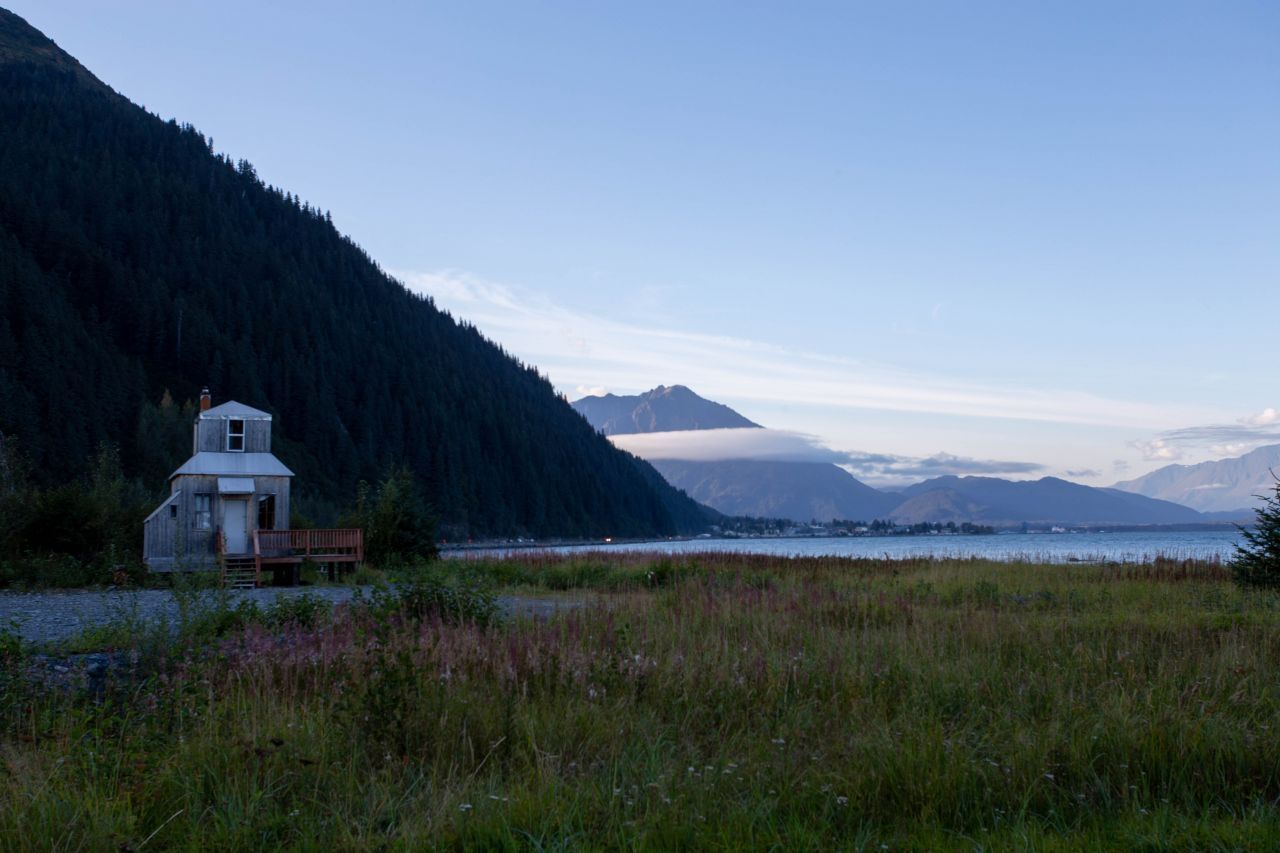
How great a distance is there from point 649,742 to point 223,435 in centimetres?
2670

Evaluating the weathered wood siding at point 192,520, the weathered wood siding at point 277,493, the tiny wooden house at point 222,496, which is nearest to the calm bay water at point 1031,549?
the weathered wood siding at point 277,493

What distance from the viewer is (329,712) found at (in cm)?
614

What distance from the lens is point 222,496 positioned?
27.6 m

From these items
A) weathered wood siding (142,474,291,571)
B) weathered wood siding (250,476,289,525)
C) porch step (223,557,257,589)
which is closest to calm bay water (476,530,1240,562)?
weathered wood siding (250,476,289,525)

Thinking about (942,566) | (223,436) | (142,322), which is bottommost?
(942,566)

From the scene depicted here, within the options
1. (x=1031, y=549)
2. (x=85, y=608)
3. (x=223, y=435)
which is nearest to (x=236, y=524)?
(x=223, y=435)

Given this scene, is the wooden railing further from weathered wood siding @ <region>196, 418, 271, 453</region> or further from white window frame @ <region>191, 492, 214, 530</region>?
weathered wood siding @ <region>196, 418, 271, 453</region>

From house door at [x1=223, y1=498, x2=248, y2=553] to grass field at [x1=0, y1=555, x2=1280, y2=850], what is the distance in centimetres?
1976

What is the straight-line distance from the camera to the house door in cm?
2741

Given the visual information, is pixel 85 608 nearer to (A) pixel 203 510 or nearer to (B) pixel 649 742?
(B) pixel 649 742

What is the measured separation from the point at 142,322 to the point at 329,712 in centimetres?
10756

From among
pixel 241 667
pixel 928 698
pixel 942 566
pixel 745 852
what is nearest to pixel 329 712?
pixel 241 667

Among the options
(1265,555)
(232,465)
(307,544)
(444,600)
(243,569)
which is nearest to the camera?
(444,600)

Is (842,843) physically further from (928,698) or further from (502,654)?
(502,654)
